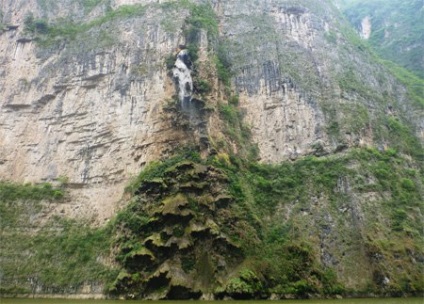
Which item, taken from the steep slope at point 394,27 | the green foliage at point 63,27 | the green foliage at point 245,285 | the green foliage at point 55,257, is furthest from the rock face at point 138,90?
the steep slope at point 394,27

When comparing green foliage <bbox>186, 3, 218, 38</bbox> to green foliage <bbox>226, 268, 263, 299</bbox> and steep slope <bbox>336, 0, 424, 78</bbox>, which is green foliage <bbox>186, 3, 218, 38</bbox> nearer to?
green foliage <bbox>226, 268, 263, 299</bbox>

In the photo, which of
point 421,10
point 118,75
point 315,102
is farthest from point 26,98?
point 421,10

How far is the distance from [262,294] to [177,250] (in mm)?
6971

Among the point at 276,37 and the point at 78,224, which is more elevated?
the point at 276,37

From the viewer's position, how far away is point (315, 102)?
150ft

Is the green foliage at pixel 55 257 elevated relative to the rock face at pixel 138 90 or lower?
lower

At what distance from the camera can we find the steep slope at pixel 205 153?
110ft

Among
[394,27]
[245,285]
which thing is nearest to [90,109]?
[245,285]

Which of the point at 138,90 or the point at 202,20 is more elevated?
the point at 202,20

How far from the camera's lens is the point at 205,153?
4044cm

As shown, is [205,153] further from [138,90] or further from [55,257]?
[55,257]

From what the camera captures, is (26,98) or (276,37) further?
(276,37)

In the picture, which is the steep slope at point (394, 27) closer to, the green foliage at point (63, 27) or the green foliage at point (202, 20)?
the green foliage at point (202, 20)

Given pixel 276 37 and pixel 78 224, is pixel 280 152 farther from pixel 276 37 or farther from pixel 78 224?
pixel 78 224
